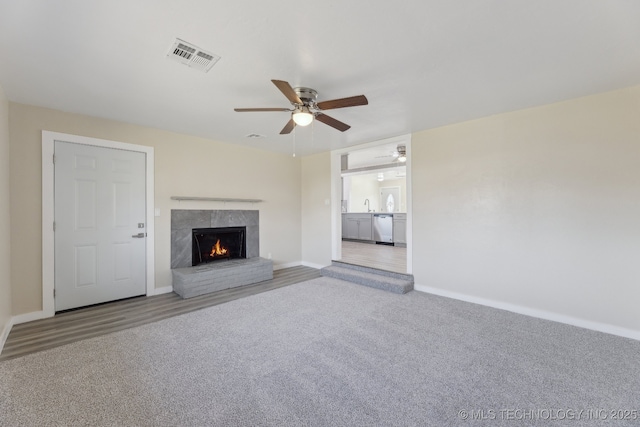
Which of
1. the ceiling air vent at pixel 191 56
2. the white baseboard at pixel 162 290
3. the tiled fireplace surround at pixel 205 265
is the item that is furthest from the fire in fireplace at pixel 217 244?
the ceiling air vent at pixel 191 56

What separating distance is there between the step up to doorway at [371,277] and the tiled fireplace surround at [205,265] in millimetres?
1240

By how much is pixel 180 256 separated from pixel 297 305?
218 cm

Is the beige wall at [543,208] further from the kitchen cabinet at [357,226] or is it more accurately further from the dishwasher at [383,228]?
the kitchen cabinet at [357,226]

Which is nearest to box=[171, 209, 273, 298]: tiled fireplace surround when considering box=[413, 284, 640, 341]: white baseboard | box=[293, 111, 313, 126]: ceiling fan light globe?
box=[293, 111, 313, 126]: ceiling fan light globe

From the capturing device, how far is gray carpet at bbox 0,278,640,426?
1.70 meters

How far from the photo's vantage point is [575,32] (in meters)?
1.88

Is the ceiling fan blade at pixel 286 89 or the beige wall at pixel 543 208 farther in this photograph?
the beige wall at pixel 543 208

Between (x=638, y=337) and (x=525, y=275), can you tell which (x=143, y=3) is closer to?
(x=525, y=275)

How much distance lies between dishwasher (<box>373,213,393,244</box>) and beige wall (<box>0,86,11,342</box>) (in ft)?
25.9

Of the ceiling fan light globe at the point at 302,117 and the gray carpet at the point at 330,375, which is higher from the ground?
the ceiling fan light globe at the point at 302,117

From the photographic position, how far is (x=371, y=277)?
4562 millimetres

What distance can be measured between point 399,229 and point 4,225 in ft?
26.1

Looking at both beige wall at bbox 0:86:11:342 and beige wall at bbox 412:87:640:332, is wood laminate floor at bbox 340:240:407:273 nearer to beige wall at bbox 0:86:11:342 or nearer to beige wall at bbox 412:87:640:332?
beige wall at bbox 412:87:640:332

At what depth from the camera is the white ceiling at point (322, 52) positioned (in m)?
1.70
